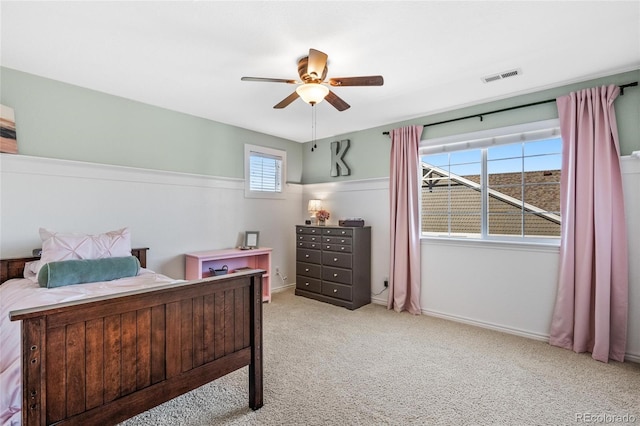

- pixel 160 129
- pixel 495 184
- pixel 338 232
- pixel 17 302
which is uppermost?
pixel 160 129

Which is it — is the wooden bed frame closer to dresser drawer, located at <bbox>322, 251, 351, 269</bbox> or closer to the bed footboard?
the bed footboard

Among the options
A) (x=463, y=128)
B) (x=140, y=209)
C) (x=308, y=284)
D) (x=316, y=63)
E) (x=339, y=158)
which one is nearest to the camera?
(x=316, y=63)

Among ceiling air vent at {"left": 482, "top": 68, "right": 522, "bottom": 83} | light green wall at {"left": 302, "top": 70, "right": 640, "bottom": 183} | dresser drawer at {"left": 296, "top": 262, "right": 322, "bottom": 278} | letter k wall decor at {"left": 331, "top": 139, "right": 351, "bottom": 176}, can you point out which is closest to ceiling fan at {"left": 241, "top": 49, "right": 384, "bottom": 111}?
ceiling air vent at {"left": 482, "top": 68, "right": 522, "bottom": 83}

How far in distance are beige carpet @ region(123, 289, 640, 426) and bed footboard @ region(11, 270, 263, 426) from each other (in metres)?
0.33

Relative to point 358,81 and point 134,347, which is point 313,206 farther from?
point 134,347

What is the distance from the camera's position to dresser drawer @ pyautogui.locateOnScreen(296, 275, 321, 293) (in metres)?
4.45

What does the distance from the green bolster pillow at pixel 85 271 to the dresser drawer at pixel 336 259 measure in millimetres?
2392

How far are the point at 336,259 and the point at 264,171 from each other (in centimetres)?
188

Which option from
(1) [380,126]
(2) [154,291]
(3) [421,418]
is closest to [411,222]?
(1) [380,126]

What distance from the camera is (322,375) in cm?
238

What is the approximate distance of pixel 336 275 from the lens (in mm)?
4227

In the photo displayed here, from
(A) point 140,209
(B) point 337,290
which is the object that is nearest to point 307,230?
(B) point 337,290

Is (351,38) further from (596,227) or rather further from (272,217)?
(272,217)

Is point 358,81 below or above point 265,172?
above
